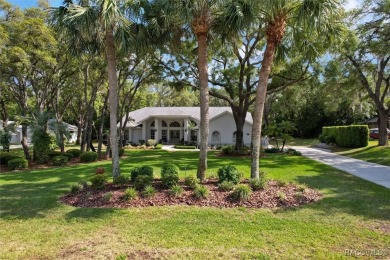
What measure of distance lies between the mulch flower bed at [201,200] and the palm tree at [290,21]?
1176 mm

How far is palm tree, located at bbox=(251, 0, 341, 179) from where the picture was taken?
7734mm

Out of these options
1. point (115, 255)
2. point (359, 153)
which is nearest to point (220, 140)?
point (359, 153)

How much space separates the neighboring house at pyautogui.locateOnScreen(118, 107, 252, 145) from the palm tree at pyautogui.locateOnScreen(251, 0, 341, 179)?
80.6 ft

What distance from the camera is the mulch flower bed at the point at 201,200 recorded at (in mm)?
7465

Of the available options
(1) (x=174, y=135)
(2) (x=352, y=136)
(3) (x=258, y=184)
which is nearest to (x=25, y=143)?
(3) (x=258, y=184)

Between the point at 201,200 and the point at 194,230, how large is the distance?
1.83 meters

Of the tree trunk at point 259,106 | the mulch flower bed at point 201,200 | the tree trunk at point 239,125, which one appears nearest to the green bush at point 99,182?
the mulch flower bed at point 201,200

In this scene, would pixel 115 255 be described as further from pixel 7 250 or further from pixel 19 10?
pixel 19 10

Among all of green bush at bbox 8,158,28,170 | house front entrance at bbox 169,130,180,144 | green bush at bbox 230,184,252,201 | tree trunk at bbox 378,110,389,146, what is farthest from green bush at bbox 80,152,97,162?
tree trunk at bbox 378,110,389,146

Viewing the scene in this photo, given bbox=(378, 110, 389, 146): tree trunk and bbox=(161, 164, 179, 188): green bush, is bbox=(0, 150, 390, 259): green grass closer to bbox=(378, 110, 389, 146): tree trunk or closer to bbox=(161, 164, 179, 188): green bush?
bbox=(161, 164, 179, 188): green bush

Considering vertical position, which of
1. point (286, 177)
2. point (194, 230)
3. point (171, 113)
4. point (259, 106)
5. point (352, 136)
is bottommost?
point (194, 230)

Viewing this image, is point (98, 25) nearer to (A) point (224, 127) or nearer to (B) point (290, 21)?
(B) point (290, 21)

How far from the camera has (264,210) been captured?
7027 millimetres

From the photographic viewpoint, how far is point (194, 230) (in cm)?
583
